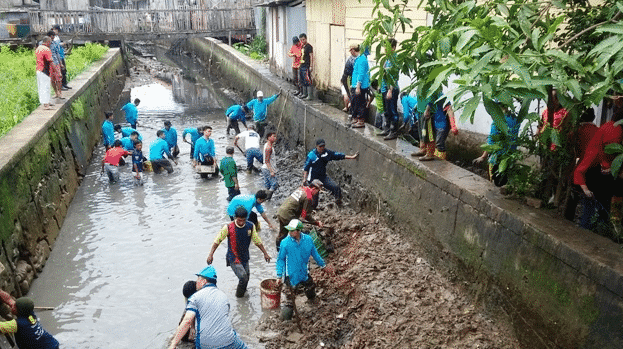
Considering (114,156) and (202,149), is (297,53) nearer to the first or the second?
(202,149)

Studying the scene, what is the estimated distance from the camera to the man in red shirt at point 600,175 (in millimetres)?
5539

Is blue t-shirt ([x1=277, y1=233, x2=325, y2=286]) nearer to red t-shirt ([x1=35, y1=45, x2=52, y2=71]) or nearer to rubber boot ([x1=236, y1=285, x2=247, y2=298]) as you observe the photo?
rubber boot ([x1=236, y1=285, x2=247, y2=298])

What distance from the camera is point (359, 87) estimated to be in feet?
35.4

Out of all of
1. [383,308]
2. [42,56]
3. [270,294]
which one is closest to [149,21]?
[42,56]

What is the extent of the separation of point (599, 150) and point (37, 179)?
30.1ft

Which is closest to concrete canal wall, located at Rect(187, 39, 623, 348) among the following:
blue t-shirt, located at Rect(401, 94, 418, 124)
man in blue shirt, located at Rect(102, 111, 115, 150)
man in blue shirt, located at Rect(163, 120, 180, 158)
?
blue t-shirt, located at Rect(401, 94, 418, 124)

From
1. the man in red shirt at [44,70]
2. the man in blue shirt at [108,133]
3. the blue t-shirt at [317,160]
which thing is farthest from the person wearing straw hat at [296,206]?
the man in blue shirt at [108,133]

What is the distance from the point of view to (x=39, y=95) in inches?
520

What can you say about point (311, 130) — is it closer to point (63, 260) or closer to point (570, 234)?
point (63, 260)

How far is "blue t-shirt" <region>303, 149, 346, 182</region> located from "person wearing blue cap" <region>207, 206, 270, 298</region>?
2.73m

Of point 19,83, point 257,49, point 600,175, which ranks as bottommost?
point 600,175

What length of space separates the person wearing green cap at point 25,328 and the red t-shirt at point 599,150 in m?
5.95

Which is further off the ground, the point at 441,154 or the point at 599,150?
the point at 599,150

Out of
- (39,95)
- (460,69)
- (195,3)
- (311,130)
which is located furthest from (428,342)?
(195,3)
